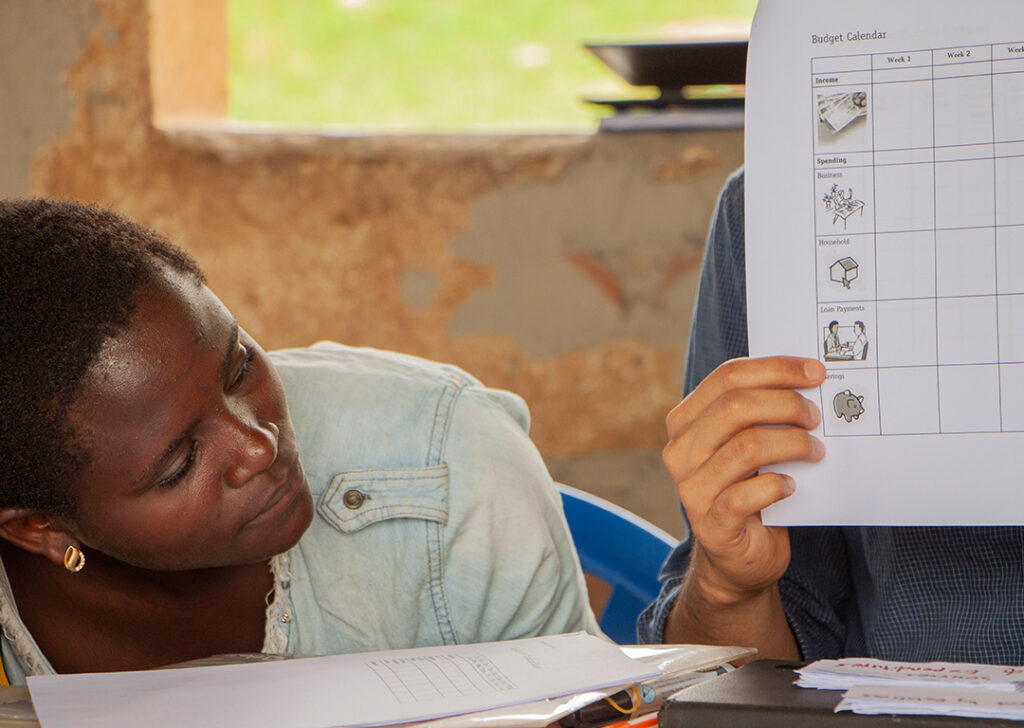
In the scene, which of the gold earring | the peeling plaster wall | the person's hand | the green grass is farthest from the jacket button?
the green grass

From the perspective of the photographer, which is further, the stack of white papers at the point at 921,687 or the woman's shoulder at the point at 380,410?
the woman's shoulder at the point at 380,410

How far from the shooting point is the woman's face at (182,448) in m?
0.94

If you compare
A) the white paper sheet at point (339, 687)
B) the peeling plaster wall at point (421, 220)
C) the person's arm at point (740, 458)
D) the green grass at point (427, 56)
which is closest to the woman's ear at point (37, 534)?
the white paper sheet at point (339, 687)

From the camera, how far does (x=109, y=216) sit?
1056mm

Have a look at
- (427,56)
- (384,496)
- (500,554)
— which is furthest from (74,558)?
(427,56)

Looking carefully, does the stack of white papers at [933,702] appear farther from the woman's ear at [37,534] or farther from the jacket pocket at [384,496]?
the woman's ear at [37,534]

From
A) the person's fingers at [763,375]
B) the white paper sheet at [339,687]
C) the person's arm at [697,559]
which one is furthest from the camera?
the person's arm at [697,559]

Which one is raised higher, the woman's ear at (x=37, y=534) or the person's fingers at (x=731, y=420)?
the person's fingers at (x=731, y=420)

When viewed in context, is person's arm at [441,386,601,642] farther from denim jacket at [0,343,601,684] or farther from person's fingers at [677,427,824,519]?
person's fingers at [677,427,824,519]

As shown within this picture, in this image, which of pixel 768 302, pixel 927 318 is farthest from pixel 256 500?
pixel 927 318

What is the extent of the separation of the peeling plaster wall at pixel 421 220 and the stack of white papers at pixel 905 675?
4.59 ft

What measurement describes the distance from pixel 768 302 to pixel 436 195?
4.38 ft

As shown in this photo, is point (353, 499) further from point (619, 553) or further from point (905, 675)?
point (905, 675)

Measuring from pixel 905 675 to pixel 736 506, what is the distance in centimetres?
20
